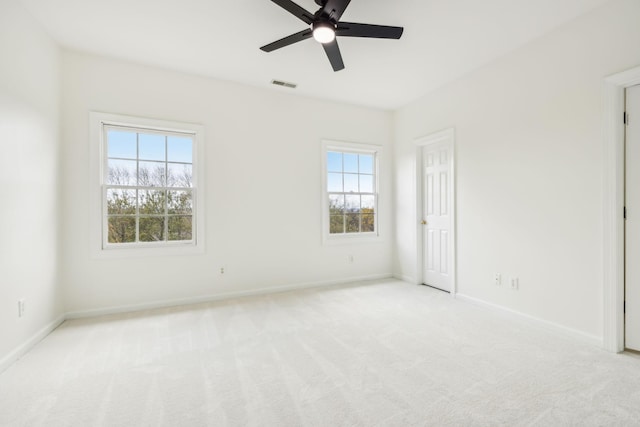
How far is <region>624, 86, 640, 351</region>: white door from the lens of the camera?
2287mm

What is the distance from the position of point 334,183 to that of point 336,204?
13.2 inches

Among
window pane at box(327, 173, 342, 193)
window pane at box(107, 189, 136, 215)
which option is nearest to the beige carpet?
window pane at box(107, 189, 136, 215)

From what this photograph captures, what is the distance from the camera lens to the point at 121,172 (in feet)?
11.2

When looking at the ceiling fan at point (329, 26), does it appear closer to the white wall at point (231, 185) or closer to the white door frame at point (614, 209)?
the white wall at point (231, 185)

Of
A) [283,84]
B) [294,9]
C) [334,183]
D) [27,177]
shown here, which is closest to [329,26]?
[294,9]

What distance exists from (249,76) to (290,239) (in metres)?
2.23

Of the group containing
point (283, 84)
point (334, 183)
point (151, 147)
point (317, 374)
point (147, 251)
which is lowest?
point (317, 374)

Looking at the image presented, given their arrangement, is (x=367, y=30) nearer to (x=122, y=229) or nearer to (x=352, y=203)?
(x=352, y=203)

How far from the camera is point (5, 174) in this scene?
219cm

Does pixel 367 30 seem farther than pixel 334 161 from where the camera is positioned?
No

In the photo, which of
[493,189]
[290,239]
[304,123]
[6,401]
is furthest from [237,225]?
[493,189]

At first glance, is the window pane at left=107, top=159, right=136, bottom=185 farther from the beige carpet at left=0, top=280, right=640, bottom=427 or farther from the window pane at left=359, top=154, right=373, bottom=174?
the window pane at left=359, top=154, right=373, bottom=174

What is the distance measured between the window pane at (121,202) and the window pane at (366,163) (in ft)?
10.8

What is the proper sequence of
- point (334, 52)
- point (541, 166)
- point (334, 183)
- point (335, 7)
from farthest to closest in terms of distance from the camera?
point (334, 183) < point (541, 166) < point (334, 52) < point (335, 7)
